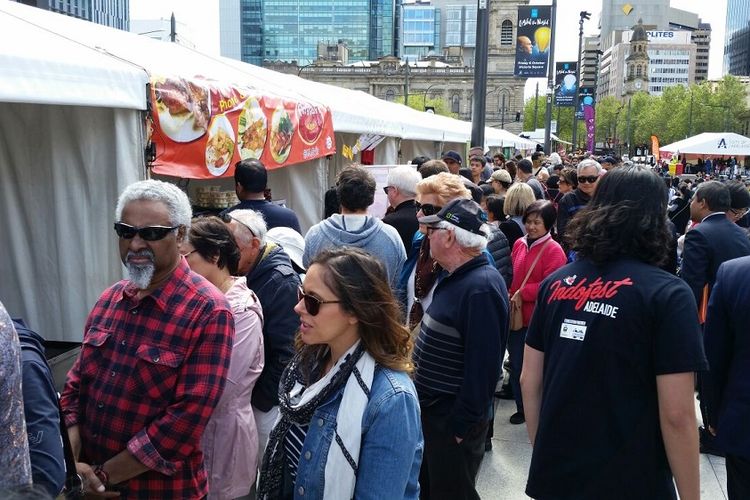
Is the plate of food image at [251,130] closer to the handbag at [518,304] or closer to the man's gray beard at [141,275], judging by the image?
the handbag at [518,304]

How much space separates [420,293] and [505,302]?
0.72 meters

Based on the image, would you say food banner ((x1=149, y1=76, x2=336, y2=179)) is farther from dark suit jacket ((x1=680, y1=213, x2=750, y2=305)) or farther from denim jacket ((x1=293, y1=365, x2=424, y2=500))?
dark suit jacket ((x1=680, y1=213, x2=750, y2=305))

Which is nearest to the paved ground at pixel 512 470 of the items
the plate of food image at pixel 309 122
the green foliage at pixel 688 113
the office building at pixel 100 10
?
the plate of food image at pixel 309 122

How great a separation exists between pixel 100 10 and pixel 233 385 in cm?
6609

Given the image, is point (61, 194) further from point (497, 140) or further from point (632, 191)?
point (497, 140)

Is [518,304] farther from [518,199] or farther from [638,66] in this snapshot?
[638,66]

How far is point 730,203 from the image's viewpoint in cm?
505

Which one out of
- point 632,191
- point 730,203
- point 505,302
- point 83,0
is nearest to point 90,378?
point 505,302

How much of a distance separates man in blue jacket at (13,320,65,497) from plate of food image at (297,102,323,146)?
4858mm

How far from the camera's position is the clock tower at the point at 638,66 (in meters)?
141

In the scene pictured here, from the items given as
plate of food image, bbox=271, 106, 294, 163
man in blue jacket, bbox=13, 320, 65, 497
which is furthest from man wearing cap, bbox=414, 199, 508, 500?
plate of food image, bbox=271, 106, 294, 163

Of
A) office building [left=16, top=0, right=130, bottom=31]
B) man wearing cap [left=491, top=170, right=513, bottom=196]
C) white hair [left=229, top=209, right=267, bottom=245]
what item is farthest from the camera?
office building [left=16, top=0, right=130, bottom=31]

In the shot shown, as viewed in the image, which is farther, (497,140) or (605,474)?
(497,140)

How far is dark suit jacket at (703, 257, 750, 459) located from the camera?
2908mm
